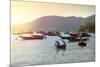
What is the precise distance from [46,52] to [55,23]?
14.6 inches

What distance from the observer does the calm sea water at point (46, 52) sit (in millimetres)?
2148

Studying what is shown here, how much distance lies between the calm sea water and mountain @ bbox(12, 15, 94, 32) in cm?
13

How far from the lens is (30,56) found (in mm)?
2205

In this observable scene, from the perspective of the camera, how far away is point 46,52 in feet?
7.45

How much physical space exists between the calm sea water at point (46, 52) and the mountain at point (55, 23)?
0.44 feet

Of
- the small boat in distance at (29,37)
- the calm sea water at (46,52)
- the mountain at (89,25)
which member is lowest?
the calm sea water at (46,52)

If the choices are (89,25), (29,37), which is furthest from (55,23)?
(89,25)

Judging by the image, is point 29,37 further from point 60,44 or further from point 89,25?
point 89,25

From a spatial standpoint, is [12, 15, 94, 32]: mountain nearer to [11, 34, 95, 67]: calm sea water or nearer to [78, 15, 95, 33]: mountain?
[78, 15, 95, 33]: mountain

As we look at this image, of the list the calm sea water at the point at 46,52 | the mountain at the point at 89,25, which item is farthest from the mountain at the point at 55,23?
the calm sea water at the point at 46,52

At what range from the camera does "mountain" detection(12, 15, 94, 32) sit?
2.22m

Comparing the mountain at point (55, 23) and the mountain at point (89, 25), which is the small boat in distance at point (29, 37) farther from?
the mountain at point (89, 25)
